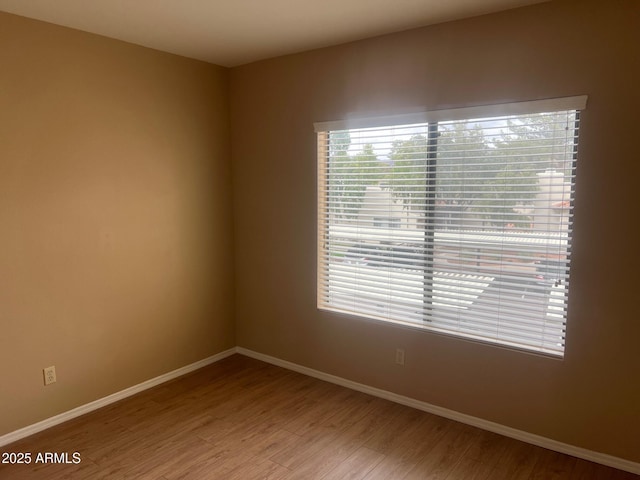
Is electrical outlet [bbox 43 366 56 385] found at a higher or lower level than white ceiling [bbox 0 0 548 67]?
lower

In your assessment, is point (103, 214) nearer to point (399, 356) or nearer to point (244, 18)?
point (244, 18)

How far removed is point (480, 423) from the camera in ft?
9.50

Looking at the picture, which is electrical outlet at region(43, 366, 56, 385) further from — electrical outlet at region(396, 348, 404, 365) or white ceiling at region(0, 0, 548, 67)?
electrical outlet at region(396, 348, 404, 365)

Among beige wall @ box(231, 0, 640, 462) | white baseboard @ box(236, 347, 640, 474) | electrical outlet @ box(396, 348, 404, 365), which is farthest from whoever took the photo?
electrical outlet @ box(396, 348, 404, 365)

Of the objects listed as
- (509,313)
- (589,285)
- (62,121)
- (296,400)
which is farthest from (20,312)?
(589,285)

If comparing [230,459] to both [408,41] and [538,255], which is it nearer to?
[538,255]

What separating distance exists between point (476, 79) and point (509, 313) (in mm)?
1466

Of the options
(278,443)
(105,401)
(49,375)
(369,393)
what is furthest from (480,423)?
(49,375)

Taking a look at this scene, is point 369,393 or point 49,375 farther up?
point 49,375

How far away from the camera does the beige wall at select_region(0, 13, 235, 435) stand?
8.91 feet

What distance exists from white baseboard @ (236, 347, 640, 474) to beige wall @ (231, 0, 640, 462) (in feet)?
0.13

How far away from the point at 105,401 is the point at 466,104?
3.22 m

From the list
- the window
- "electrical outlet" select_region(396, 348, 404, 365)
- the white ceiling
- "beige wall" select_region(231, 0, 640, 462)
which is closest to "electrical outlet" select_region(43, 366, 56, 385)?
"beige wall" select_region(231, 0, 640, 462)

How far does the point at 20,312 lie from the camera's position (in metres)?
2.76
